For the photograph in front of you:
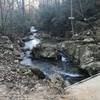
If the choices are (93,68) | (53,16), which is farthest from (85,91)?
(53,16)

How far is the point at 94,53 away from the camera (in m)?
13.7

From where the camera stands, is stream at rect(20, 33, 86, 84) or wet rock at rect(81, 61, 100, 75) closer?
wet rock at rect(81, 61, 100, 75)

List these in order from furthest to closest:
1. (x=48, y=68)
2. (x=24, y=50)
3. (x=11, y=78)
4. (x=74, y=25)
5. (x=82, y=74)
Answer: (x=74, y=25), (x=24, y=50), (x=48, y=68), (x=82, y=74), (x=11, y=78)

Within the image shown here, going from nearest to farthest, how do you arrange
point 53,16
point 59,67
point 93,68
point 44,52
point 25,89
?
point 25,89, point 93,68, point 59,67, point 44,52, point 53,16

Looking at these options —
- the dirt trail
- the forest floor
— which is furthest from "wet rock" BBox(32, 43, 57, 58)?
the dirt trail

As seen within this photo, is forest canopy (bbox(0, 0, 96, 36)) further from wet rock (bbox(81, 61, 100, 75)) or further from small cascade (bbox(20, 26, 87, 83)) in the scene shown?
wet rock (bbox(81, 61, 100, 75))

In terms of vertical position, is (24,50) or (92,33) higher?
(92,33)

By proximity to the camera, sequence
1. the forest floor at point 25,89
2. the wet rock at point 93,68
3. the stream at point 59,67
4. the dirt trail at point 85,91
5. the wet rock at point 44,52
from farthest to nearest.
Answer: the wet rock at point 44,52 → the stream at point 59,67 → the wet rock at point 93,68 → the dirt trail at point 85,91 → the forest floor at point 25,89

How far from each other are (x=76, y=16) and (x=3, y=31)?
7.59 metres

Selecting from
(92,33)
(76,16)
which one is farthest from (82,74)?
(76,16)

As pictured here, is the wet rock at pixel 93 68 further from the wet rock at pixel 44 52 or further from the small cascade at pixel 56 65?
the wet rock at pixel 44 52

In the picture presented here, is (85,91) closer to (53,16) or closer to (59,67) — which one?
(59,67)

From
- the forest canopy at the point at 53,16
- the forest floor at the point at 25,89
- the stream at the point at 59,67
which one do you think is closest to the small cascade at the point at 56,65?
the stream at the point at 59,67

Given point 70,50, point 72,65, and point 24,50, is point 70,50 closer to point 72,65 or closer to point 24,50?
point 72,65
